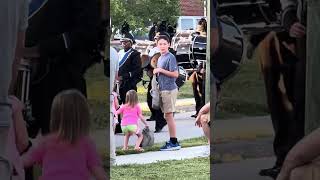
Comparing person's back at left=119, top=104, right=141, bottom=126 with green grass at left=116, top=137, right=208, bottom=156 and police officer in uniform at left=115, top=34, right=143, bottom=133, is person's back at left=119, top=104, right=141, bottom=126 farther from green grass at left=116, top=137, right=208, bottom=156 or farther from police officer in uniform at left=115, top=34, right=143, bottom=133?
police officer in uniform at left=115, top=34, right=143, bottom=133

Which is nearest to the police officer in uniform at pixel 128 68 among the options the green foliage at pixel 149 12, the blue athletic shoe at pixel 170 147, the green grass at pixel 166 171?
the blue athletic shoe at pixel 170 147

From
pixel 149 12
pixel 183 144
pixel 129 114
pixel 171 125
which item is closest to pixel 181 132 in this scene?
pixel 183 144

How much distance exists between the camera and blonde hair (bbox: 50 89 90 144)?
2805mm

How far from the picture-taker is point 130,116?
23.8 feet

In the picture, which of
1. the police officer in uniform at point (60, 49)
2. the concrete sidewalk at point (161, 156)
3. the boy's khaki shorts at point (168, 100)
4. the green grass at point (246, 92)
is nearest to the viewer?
the police officer in uniform at point (60, 49)

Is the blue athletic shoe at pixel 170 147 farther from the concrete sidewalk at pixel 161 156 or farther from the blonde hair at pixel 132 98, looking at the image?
the blonde hair at pixel 132 98

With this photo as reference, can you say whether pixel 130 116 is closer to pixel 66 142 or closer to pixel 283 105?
pixel 283 105

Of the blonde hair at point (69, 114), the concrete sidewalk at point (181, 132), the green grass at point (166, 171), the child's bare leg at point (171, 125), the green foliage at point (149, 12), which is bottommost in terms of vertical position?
the green grass at point (166, 171)

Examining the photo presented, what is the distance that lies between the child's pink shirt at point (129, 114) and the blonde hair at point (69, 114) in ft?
14.3

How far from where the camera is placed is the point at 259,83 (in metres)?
3.05

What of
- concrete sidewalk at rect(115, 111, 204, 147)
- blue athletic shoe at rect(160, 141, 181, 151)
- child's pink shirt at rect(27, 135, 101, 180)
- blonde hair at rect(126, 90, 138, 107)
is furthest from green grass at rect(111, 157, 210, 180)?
child's pink shirt at rect(27, 135, 101, 180)

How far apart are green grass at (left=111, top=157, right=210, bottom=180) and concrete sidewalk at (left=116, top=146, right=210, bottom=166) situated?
21 centimetres

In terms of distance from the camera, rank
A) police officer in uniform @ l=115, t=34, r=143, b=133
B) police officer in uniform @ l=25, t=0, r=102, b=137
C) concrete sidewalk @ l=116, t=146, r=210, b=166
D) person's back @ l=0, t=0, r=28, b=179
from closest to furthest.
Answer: person's back @ l=0, t=0, r=28, b=179, police officer in uniform @ l=25, t=0, r=102, b=137, concrete sidewalk @ l=116, t=146, r=210, b=166, police officer in uniform @ l=115, t=34, r=143, b=133

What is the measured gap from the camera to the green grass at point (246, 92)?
3047 millimetres
